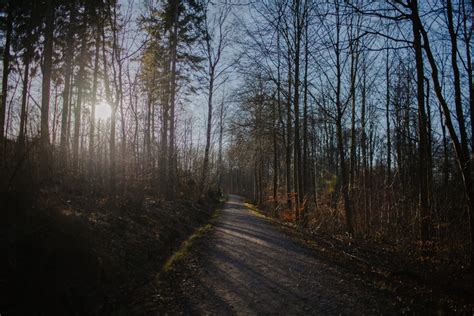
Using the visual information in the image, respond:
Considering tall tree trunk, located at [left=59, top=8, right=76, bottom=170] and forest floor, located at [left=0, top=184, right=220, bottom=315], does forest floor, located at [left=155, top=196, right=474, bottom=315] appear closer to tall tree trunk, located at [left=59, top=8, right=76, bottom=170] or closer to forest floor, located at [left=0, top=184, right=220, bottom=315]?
forest floor, located at [left=0, top=184, right=220, bottom=315]

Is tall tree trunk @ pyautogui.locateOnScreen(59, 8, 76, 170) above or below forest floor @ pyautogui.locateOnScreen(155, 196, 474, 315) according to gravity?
above

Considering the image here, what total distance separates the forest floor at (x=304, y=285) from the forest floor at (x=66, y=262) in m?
0.59

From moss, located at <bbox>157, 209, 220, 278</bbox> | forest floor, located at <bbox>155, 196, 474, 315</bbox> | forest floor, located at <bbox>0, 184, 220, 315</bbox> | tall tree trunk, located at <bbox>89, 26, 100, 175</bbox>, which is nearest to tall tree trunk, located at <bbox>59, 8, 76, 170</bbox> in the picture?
A: tall tree trunk, located at <bbox>89, 26, 100, 175</bbox>

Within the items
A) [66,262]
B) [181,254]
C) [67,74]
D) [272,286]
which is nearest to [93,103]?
[67,74]

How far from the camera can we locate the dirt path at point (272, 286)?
3584 millimetres

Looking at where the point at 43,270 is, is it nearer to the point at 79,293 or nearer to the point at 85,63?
the point at 79,293

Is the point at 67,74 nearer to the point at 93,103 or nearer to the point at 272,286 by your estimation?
the point at 93,103

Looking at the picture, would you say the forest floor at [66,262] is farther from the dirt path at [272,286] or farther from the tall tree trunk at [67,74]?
the tall tree trunk at [67,74]

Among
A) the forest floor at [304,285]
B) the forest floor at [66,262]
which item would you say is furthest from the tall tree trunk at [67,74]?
the forest floor at [304,285]

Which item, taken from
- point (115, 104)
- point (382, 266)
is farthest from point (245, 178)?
point (382, 266)

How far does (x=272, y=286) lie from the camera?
170 inches

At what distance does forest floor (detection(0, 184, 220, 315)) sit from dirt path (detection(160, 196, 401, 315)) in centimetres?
89

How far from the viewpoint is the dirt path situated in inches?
141

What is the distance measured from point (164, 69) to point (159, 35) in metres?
2.50
